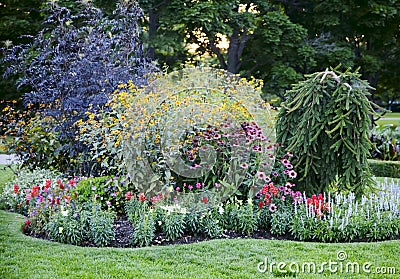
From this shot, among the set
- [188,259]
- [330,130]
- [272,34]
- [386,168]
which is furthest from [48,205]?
[272,34]

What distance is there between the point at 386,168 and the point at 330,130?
5221 mm

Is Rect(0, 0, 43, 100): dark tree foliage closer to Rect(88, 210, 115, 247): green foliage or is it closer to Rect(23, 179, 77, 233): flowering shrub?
Rect(23, 179, 77, 233): flowering shrub

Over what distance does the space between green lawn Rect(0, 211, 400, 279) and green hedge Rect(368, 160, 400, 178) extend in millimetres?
5382

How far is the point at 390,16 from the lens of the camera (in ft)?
45.8

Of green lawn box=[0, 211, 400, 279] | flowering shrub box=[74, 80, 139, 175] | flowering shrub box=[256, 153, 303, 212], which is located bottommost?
green lawn box=[0, 211, 400, 279]

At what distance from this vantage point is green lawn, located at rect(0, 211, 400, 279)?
363cm

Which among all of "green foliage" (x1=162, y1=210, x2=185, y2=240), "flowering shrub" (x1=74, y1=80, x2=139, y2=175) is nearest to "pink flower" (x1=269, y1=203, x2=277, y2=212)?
"green foliage" (x1=162, y1=210, x2=185, y2=240)

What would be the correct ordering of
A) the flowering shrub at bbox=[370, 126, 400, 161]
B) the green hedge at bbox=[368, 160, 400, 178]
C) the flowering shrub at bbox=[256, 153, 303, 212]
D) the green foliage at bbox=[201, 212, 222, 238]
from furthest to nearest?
the flowering shrub at bbox=[370, 126, 400, 161] → the green hedge at bbox=[368, 160, 400, 178] → the flowering shrub at bbox=[256, 153, 303, 212] → the green foliage at bbox=[201, 212, 222, 238]

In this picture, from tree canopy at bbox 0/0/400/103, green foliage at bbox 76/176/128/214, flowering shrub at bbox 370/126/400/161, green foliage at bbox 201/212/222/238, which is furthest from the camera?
tree canopy at bbox 0/0/400/103

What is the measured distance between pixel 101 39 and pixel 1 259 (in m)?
4.22

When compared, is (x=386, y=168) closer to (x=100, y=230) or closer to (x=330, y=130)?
(x=330, y=130)

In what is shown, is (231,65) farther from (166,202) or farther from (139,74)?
(166,202)

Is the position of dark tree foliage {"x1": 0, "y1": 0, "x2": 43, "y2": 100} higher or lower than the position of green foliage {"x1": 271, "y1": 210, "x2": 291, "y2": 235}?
higher

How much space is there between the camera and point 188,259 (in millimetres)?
3908
